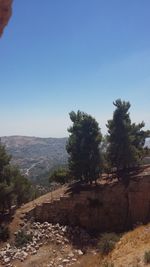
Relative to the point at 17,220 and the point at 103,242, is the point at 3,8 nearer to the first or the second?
the point at 103,242

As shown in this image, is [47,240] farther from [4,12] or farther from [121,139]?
[4,12]

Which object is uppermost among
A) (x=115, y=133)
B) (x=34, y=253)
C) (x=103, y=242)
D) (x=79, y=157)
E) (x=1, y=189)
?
(x=115, y=133)

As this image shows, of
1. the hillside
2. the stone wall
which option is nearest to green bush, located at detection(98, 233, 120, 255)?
the hillside

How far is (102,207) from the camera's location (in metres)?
26.1

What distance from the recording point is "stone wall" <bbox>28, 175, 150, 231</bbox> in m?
25.5

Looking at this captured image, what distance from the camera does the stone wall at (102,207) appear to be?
25500 mm

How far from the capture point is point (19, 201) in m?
31.1

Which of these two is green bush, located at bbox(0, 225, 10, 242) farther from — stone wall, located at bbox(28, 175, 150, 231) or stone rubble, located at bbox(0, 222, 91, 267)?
stone wall, located at bbox(28, 175, 150, 231)

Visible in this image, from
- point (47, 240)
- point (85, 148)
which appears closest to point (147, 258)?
point (47, 240)

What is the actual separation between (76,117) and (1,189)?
29.9 ft

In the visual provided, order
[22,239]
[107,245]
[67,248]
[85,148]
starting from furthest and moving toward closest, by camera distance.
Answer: [85,148] → [22,239] → [67,248] → [107,245]

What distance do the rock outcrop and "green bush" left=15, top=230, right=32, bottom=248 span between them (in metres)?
19.9

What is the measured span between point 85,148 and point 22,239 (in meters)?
9.27

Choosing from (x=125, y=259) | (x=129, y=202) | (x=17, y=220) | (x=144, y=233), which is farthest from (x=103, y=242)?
(x=17, y=220)
